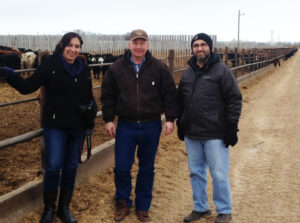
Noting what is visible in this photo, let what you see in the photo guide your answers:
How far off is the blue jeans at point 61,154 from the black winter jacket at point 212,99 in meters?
1.10

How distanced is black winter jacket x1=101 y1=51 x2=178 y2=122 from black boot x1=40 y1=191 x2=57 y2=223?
0.87 m

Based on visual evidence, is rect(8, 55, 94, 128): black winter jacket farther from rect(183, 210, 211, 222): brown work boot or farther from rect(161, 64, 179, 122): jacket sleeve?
rect(183, 210, 211, 222): brown work boot

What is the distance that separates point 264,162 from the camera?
5.92m

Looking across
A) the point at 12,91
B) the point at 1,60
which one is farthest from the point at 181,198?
the point at 1,60

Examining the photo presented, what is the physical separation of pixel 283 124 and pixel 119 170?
5942mm

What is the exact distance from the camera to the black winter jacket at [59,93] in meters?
3.23

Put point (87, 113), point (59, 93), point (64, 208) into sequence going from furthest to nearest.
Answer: point (64, 208) < point (87, 113) < point (59, 93)

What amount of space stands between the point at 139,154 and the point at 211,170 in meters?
0.74

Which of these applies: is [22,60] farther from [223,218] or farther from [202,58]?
[223,218]

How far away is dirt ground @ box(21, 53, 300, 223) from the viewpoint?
13.3 feet

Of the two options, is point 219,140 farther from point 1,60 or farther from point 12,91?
point 1,60

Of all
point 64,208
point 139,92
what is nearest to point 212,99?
point 139,92

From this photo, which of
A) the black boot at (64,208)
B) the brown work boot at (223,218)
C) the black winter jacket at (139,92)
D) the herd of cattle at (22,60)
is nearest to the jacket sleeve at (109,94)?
the black winter jacket at (139,92)

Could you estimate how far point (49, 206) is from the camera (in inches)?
138
